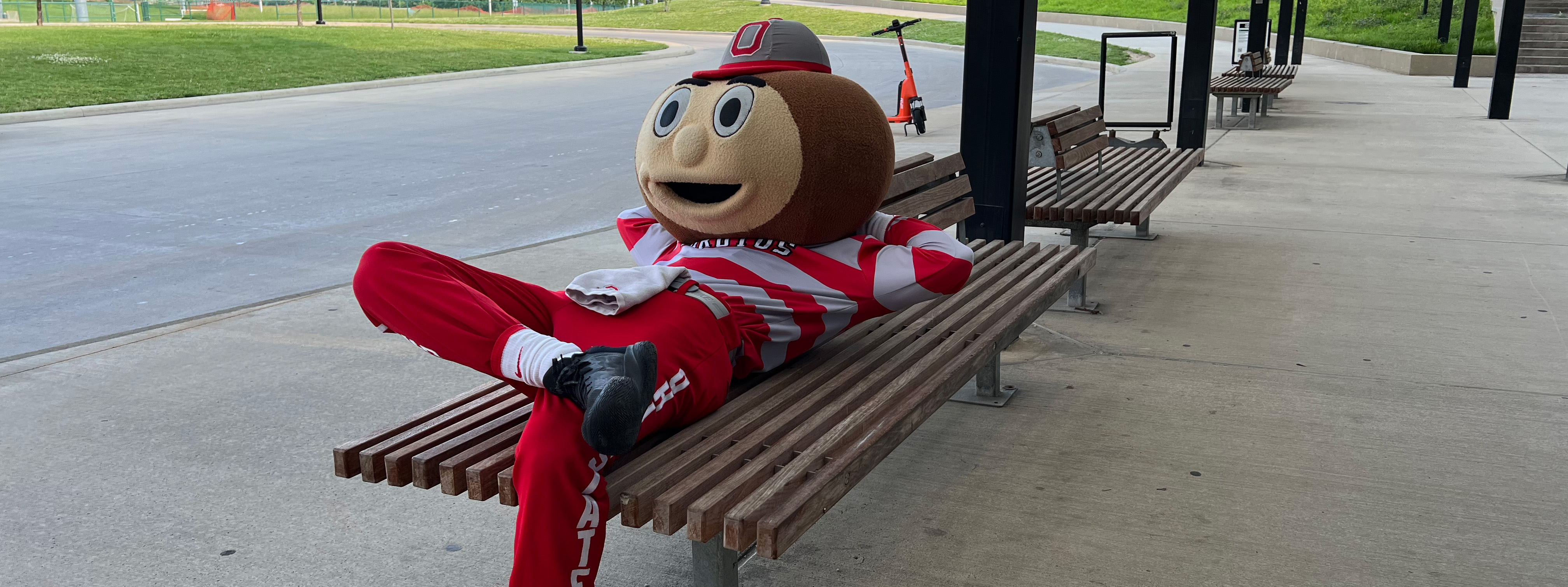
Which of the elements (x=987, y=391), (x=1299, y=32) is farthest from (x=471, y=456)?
(x=1299, y=32)

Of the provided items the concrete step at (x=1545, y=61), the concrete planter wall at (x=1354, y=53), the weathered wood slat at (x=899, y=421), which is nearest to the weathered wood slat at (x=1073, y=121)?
the weathered wood slat at (x=899, y=421)

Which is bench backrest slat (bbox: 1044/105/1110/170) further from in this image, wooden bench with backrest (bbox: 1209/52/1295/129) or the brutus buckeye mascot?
wooden bench with backrest (bbox: 1209/52/1295/129)

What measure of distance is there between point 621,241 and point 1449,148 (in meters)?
8.50

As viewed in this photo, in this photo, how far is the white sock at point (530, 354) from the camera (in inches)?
82.9

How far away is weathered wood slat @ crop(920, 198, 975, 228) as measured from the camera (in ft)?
13.9

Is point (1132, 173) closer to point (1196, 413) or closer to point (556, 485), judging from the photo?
point (1196, 413)

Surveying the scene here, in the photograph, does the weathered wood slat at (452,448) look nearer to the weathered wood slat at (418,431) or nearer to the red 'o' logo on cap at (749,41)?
the weathered wood slat at (418,431)

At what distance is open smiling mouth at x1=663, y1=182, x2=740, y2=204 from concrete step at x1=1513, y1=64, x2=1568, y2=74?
82.4 ft

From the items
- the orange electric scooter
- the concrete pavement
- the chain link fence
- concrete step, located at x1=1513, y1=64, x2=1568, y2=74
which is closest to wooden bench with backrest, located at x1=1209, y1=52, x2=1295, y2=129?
the orange electric scooter

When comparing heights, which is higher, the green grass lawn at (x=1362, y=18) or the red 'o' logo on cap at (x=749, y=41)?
the green grass lawn at (x=1362, y=18)

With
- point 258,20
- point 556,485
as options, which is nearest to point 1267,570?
point 556,485

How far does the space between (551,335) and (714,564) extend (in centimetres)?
60

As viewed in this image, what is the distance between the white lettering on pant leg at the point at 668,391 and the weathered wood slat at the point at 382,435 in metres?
0.56

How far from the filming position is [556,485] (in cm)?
204
